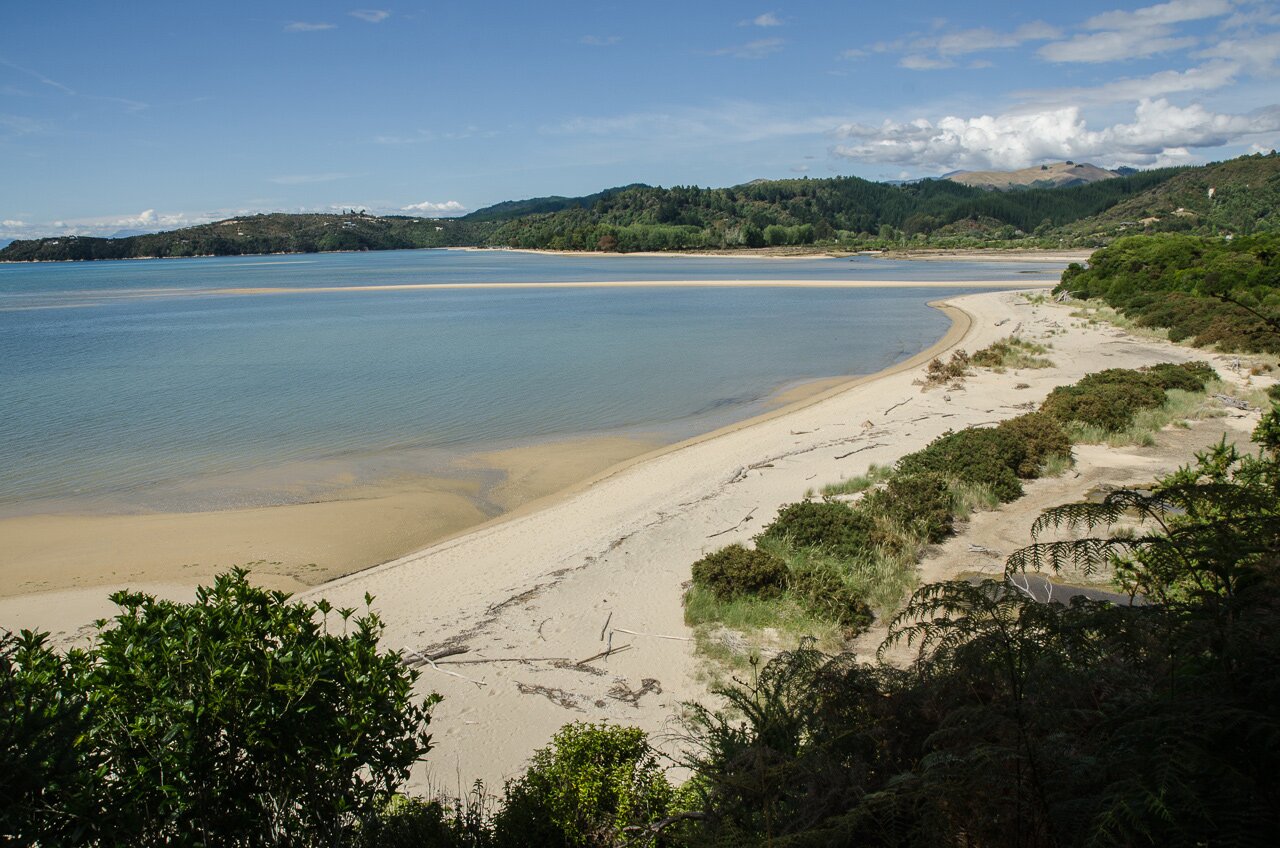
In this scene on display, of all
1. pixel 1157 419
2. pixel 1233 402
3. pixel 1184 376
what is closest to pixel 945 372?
pixel 1184 376

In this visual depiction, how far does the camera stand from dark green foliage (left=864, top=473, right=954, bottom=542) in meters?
11.8

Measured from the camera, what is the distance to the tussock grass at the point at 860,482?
14.3m

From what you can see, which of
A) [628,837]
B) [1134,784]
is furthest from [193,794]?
[1134,784]

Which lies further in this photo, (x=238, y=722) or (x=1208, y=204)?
(x=1208, y=204)

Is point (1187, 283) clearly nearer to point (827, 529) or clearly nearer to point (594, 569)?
point (827, 529)

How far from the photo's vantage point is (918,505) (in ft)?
40.2

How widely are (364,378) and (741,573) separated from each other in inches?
1025

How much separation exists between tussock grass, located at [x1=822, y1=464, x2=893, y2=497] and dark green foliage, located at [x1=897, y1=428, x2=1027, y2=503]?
325mm

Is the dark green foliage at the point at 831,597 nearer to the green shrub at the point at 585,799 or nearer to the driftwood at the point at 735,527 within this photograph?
the driftwood at the point at 735,527

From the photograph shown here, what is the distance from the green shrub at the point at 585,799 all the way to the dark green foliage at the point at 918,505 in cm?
724

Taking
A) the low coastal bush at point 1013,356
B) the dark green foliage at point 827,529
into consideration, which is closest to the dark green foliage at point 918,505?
the dark green foliage at point 827,529

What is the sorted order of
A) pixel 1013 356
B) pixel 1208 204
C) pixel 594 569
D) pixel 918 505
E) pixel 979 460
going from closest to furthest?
pixel 594 569, pixel 918 505, pixel 979 460, pixel 1013 356, pixel 1208 204

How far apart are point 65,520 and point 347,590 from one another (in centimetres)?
827

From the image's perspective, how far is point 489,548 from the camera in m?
13.4
